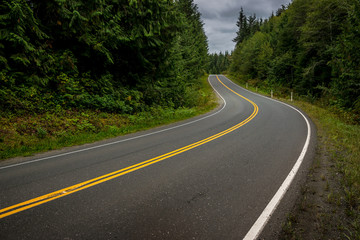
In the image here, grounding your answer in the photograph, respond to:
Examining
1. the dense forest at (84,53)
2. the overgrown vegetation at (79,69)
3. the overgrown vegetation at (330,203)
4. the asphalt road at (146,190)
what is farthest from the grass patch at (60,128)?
the overgrown vegetation at (330,203)

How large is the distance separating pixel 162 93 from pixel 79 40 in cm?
673

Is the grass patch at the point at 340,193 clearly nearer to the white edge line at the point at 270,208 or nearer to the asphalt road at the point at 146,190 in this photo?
the white edge line at the point at 270,208

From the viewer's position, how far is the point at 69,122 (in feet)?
30.0

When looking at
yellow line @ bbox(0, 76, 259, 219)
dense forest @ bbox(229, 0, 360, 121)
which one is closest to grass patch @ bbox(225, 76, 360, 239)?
yellow line @ bbox(0, 76, 259, 219)

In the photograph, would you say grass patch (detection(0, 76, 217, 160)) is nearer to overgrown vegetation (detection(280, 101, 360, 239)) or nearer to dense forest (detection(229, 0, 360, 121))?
overgrown vegetation (detection(280, 101, 360, 239))

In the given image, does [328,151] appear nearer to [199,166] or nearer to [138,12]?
[199,166]

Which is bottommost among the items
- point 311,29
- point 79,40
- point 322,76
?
point 322,76

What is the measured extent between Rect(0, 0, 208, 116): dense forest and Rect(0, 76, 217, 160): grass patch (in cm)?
60

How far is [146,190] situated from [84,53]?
963 cm

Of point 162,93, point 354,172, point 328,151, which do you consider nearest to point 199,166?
point 354,172

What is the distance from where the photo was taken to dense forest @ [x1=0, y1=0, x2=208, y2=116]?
845cm

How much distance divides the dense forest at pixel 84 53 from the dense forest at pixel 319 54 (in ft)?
38.1

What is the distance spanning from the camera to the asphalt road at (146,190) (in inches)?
117

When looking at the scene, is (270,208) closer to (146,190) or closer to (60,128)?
(146,190)
